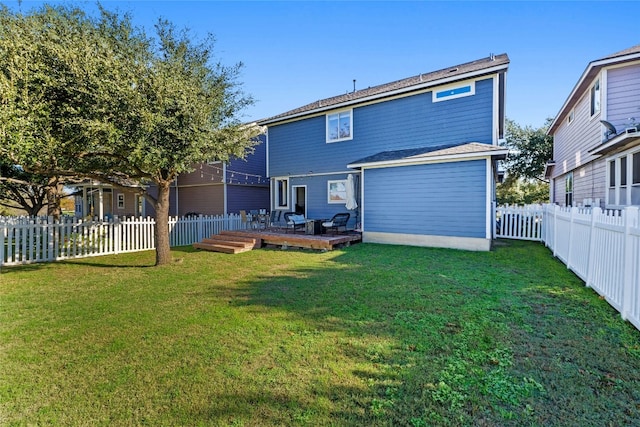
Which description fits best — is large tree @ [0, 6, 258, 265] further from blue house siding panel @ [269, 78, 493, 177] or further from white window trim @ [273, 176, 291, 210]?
white window trim @ [273, 176, 291, 210]

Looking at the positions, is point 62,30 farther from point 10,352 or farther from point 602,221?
point 602,221

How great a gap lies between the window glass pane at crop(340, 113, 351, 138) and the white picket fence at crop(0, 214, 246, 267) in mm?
7358

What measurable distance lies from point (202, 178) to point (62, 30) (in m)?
12.6

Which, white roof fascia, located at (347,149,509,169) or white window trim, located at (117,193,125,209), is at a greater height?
white roof fascia, located at (347,149,509,169)

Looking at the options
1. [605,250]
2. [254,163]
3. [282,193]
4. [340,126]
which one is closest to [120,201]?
[254,163]

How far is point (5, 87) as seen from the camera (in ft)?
18.5

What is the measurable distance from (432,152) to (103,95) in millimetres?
9173

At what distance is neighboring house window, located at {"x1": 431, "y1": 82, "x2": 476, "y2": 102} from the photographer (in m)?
10.5

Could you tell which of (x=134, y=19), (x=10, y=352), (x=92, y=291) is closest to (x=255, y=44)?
(x=134, y=19)

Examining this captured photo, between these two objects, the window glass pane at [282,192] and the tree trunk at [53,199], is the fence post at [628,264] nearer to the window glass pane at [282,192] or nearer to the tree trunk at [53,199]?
the window glass pane at [282,192]

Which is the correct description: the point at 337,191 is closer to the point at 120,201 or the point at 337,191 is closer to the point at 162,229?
the point at 162,229

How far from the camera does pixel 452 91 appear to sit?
1088 centimetres

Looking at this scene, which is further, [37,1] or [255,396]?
[37,1]

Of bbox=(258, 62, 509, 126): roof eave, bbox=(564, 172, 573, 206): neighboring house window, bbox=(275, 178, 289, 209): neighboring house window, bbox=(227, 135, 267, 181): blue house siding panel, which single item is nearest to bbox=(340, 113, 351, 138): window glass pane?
bbox=(258, 62, 509, 126): roof eave
